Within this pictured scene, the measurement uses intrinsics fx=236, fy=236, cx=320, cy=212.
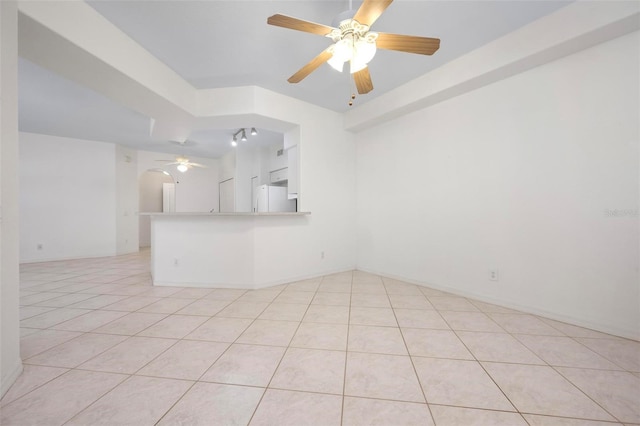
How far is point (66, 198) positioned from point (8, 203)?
5582 millimetres

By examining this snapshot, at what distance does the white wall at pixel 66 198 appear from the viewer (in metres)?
5.01

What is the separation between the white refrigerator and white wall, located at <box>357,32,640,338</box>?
2.45m

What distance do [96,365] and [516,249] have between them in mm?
3633

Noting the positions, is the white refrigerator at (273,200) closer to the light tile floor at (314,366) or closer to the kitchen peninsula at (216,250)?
the kitchen peninsula at (216,250)

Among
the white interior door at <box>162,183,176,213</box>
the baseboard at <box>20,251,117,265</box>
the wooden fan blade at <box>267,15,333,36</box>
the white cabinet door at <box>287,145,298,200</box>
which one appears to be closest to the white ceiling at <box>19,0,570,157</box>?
the wooden fan blade at <box>267,15,333,36</box>

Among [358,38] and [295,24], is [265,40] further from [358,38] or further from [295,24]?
[358,38]

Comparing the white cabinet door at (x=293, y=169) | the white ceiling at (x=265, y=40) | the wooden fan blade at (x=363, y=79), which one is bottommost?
the white cabinet door at (x=293, y=169)

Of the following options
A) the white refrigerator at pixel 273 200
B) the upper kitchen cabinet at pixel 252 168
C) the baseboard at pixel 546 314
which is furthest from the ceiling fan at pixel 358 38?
the upper kitchen cabinet at pixel 252 168

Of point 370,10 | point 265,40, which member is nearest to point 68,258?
point 265,40

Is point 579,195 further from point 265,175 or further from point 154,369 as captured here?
point 265,175

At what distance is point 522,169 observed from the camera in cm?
238

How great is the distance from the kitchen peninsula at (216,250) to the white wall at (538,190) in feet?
6.45

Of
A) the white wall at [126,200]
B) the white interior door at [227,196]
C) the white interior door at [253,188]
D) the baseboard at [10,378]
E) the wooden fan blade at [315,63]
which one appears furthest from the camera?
the white interior door at [227,196]

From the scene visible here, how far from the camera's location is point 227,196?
22.4 ft
